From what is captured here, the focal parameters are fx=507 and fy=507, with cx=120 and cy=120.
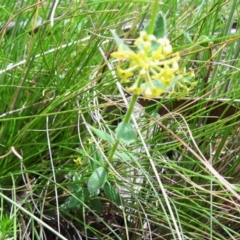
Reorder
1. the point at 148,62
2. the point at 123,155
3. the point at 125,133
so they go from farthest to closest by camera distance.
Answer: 1. the point at 123,155
2. the point at 125,133
3. the point at 148,62

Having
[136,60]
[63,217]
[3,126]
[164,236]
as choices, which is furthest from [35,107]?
[136,60]

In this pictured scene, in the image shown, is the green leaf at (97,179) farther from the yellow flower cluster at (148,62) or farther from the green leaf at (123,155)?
the yellow flower cluster at (148,62)

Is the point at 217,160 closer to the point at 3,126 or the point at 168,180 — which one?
the point at 168,180

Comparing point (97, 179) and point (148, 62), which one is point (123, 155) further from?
point (148, 62)

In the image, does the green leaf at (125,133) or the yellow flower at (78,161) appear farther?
the yellow flower at (78,161)

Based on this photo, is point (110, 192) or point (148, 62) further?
point (110, 192)

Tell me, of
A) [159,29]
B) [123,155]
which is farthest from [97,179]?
[159,29]

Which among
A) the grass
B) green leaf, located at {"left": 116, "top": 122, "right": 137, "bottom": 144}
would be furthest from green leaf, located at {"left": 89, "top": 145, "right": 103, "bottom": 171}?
green leaf, located at {"left": 116, "top": 122, "right": 137, "bottom": 144}

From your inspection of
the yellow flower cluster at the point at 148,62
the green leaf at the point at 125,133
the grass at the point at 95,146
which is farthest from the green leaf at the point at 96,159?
the yellow flower cluster at the point at 148,62
